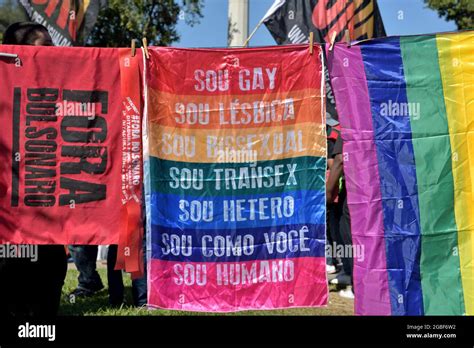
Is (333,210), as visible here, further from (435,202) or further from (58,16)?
(58,16)

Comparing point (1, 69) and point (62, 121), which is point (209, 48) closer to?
point (62, 121)

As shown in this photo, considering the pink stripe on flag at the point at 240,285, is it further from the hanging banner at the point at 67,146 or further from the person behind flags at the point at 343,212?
the person behind flags at the point at 343,212

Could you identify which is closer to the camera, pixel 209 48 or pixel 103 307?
pixel 209 48

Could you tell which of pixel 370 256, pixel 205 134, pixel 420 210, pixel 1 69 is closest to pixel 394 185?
pixel 420 210

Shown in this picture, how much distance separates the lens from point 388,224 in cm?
394

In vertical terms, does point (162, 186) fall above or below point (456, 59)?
below

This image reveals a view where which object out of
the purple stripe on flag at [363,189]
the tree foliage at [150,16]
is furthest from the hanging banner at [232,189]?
the tree foliage at [150,16]

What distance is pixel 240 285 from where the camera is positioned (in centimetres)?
397

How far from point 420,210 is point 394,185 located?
0.22 metres

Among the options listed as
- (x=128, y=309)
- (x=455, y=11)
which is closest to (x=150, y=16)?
(x=455, y=11)

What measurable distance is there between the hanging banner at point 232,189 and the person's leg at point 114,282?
65.5 inches

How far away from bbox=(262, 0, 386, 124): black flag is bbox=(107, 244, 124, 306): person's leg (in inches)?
103

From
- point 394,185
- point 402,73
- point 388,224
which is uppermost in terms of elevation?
point 402,73

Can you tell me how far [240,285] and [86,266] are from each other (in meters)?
2.62
